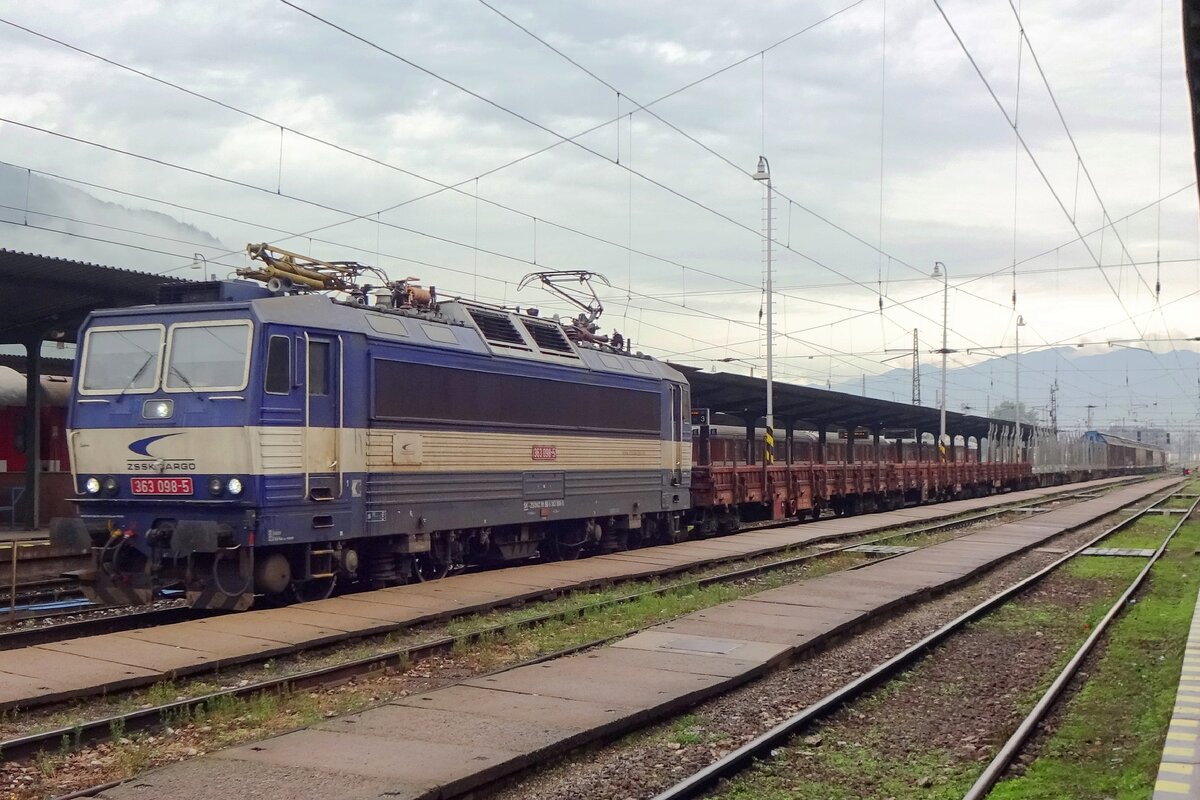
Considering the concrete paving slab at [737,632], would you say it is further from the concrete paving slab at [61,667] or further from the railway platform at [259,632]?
the concrete paving slab at [61,667]

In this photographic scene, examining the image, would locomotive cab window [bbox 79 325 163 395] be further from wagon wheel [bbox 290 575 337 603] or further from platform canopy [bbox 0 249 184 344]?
wagon wheel [bbox 290 575 337 603]

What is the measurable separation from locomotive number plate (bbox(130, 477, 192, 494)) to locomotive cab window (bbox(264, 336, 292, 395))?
4.49 ft

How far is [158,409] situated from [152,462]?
60 cm

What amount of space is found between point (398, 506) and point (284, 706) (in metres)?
5.65

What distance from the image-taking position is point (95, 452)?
13.1 m

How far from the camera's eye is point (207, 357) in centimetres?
1280

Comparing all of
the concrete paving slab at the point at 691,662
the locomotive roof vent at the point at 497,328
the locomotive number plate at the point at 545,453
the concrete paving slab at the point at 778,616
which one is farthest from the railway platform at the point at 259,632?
the locomotive roof vent at the point at 497,328

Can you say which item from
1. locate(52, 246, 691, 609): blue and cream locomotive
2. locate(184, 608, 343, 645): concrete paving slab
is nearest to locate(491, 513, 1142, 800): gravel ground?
locate(184, 608, 343, 645): concrete paving slab

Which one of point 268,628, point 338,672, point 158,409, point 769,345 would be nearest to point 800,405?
point 769,345

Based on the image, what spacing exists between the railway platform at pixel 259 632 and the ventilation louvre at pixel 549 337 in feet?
11.5

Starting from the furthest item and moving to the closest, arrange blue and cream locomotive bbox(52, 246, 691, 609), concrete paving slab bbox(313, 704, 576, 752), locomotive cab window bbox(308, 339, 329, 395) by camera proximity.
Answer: locomotive cab window bbox(308, 339, 329, 395)
blue and cream locomotive bbox(52, 246, 691, 609)
concrete paving slab bbox(313, 704, 576, 752)

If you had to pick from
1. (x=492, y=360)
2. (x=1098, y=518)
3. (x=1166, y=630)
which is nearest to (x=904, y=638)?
(x=1166, y=630)

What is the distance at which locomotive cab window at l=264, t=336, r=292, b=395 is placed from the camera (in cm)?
1263

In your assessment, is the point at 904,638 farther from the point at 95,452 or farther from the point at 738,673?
the point at 95,452
